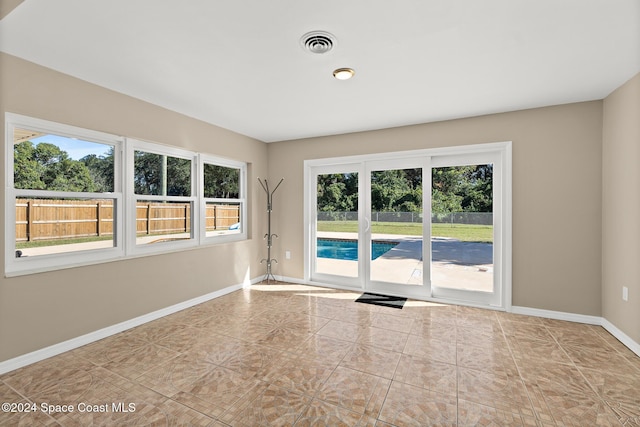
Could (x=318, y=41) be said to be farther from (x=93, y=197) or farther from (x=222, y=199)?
(x=222, y=199)

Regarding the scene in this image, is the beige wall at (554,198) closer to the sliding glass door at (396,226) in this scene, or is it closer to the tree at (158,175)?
the sliding glass door at (396,226)

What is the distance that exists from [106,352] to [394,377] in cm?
252

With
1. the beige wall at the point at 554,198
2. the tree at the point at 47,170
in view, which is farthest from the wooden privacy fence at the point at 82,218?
the beige wall at the point at 554,198

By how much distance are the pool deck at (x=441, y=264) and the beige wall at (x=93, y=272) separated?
8.15 ft

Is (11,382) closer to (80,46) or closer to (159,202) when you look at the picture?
(159,202)

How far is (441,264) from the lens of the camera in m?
4.02

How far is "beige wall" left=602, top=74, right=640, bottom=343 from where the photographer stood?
104 inches

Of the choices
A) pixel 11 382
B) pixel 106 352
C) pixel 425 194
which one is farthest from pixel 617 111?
pixel 11 382

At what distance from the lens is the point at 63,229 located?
8.89ft

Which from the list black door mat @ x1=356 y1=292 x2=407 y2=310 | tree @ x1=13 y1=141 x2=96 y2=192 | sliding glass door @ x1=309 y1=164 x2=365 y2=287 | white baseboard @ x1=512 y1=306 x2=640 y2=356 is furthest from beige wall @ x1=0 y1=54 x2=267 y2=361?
white baseboard @ x1=512 y1=306 x2=640 y2=356

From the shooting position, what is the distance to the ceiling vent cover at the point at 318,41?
6.57ft

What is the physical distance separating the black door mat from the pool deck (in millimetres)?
272

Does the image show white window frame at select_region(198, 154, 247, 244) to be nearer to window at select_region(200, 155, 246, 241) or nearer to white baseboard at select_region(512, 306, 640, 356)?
window at select_region(200, 155, 246, 241)

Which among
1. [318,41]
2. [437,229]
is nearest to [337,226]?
[437,229]
